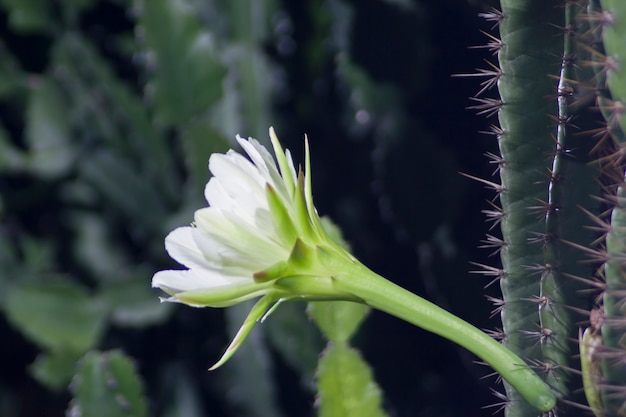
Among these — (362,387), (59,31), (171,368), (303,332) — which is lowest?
(171,368)

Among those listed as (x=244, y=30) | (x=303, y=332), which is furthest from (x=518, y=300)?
(x=244, y=30)

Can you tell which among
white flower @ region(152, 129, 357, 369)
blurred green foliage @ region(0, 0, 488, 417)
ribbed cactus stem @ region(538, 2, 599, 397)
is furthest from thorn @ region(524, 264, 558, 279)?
blurred green foliage @ region(0, 0, 488, 417)

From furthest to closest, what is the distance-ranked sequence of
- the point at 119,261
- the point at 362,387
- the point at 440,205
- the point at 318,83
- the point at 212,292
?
the point at 119,261 < the point at 318,83 < the point at 440,205 < the point at 362,387 < the point at 212,292

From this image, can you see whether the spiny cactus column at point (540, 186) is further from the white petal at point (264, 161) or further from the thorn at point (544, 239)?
the white petal at point (264, 161)

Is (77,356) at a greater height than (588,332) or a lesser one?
lesser

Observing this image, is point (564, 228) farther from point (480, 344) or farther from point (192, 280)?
point (192, 280)

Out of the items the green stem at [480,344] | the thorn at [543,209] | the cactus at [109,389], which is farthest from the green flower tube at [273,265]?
the cactus at [109,389]

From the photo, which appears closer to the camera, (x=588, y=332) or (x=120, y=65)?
(x=588, y=332)

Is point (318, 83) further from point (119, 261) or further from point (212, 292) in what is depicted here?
point (212, 292)
